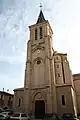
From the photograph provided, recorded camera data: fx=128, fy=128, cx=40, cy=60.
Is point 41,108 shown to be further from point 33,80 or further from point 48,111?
point 33,80

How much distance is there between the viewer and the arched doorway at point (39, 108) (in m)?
24.5

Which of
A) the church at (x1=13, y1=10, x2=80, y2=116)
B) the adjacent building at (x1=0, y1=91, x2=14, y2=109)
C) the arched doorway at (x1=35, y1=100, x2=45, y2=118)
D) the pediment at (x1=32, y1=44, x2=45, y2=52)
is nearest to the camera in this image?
the church at (x1=13, y1=10, x2=80, y2=116)

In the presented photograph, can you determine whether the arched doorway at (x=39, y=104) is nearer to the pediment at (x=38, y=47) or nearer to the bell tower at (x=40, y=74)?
the bell tower at (x=40, y=74)

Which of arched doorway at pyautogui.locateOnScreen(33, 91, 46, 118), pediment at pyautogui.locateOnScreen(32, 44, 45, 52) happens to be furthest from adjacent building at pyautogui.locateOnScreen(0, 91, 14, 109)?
pediment at pyautogui.locateOnScreen(32, 44, 45, 52)

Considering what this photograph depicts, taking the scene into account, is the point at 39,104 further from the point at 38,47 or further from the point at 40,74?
the point at 38,47

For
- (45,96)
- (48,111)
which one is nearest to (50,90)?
(45,96)

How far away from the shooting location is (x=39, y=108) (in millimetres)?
25125

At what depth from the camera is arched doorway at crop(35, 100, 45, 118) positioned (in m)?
24.5

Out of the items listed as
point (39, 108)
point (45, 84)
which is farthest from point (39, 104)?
point (45, 84)

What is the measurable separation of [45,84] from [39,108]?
4797mm

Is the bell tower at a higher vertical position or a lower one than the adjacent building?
higher

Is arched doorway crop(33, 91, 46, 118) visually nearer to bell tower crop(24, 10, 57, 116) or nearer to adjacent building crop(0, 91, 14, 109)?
bell tower crop(24, 10, 57, 116)

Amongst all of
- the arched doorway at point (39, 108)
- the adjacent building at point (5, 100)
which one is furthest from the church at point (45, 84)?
the adjacent building at point (5, 100)

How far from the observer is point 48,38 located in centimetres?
3148
